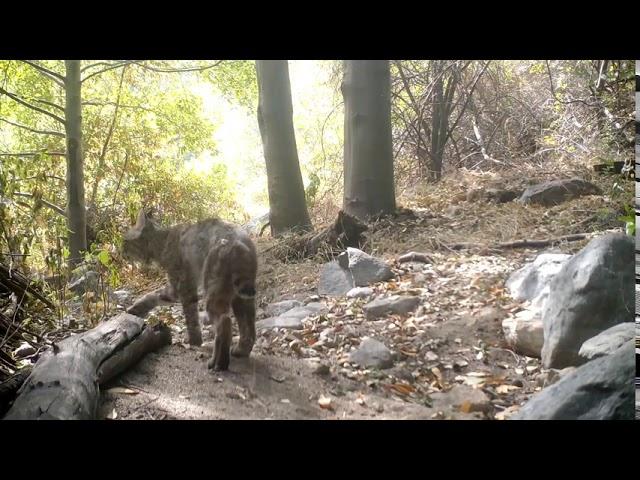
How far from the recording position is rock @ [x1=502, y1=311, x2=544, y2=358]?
2.08 meters

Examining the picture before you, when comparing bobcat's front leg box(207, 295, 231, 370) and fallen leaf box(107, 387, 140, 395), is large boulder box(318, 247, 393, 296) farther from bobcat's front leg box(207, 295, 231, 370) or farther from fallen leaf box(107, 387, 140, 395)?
fallen leaf box(107, 387, 140, 395)

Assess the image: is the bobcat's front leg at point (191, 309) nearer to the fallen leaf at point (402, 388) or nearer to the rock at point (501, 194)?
the fallen leaf at point (402, 388)

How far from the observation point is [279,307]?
7.88 ft

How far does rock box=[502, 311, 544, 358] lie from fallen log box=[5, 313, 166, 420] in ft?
4.92

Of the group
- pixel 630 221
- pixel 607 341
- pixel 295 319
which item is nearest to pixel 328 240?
pixel 295 319

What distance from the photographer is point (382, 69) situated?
2.66 meters

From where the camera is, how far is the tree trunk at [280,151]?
255cm

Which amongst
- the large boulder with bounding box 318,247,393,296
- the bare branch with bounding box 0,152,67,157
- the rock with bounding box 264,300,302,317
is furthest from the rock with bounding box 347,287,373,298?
the bare branch with bounding box 0,152,67,157

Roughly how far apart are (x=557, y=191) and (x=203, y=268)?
67.6 inches

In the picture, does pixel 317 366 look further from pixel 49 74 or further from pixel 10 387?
A: pixel 49 74

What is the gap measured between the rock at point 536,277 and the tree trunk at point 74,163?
1919 mm

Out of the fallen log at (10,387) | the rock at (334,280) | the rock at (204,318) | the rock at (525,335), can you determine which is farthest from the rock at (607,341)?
the fallen log at (10,387)
